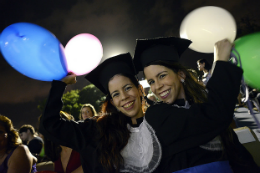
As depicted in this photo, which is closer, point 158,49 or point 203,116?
point 203,116

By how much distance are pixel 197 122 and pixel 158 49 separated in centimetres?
103

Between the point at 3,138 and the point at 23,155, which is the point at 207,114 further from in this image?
the point at 3,138

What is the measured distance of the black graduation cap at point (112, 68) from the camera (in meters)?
2.37

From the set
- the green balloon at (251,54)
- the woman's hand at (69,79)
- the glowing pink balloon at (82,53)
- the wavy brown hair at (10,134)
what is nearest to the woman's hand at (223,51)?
the green balloon at (251,54)

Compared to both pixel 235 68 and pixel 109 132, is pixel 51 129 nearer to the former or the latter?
pixel 109 132

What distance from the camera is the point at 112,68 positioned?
238 cm

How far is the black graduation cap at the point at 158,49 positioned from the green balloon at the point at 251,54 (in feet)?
2.00

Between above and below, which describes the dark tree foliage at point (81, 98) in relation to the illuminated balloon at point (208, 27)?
below

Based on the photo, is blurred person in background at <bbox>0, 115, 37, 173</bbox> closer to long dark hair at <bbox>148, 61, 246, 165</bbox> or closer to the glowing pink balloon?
the glowing pink balloon

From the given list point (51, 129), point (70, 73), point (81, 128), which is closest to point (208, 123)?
point (81, 128)

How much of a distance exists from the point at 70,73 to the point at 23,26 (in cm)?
85

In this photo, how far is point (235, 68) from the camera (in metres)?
1.30

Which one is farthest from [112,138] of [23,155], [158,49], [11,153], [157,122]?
[11,153]

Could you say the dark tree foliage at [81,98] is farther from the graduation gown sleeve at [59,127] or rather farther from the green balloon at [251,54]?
the green balloon at [251,54]
